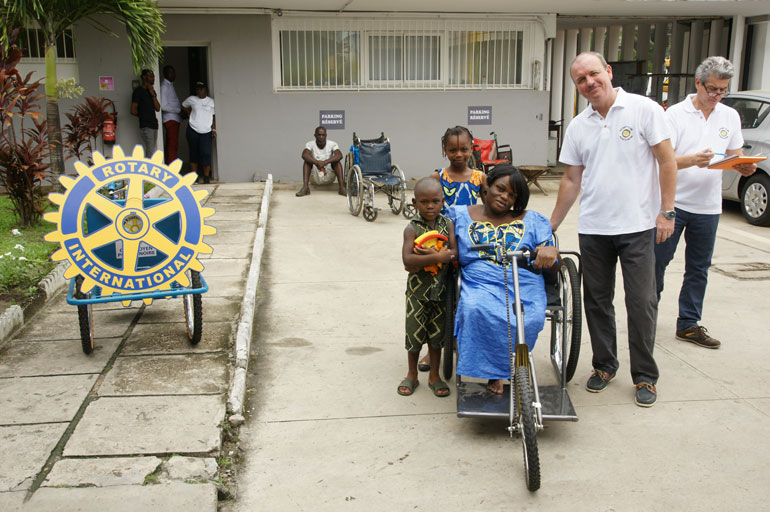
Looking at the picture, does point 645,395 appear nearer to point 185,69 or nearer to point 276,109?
point 276,109

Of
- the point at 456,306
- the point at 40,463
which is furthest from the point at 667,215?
the point at 40,463

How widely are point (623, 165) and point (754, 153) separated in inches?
258

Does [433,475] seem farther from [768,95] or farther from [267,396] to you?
[768,95]

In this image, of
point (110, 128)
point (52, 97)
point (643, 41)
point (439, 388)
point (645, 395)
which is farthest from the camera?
point (643, 41)

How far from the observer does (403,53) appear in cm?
1352

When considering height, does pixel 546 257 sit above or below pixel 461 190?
below

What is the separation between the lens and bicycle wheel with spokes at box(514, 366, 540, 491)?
3254mm

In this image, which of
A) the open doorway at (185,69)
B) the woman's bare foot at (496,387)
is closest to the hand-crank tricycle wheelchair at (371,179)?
the open doorway at (185,69)

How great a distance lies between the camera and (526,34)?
13.9 metres

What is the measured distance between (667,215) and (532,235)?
803 mm

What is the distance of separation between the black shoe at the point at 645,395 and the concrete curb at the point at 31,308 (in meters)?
4.16

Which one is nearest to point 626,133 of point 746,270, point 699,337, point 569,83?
point 699,337

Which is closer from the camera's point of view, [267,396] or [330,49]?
[267,396]

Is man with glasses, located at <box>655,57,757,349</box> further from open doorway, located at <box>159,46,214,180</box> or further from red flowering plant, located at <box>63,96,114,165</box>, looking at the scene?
open doorway, located at <box>159,46,214,180</box>
